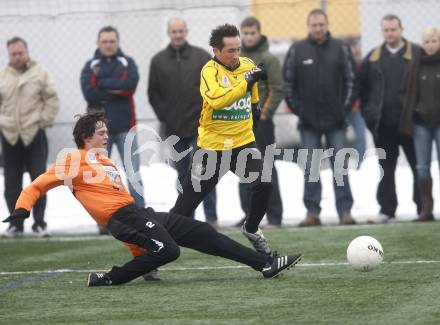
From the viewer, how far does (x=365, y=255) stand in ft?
26.9

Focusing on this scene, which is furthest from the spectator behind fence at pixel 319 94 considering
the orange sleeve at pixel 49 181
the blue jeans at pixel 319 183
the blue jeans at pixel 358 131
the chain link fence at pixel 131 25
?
the orange sleeve at pixel 49 181

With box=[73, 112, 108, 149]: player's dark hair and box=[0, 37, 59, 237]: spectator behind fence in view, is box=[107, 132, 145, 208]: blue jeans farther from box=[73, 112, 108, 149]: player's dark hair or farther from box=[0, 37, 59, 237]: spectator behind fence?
box=[73, 112, 108, 149]: player's dark hair

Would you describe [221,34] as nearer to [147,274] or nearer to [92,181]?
[92,181]

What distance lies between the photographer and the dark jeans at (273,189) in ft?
41.6

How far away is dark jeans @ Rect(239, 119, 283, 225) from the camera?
12.7 metres

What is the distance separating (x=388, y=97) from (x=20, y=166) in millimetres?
4209

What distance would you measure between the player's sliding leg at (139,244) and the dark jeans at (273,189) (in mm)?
4302

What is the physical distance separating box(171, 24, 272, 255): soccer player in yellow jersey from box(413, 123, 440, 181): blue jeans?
3772 mm

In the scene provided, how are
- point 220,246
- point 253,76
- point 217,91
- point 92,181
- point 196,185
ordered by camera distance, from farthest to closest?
point 196,185
point 217,91
point 253,76
point 92,181
point 220,246

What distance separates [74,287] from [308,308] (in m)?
2.10

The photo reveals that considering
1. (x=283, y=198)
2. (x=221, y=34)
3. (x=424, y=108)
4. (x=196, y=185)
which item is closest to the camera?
(x=221, y=34)

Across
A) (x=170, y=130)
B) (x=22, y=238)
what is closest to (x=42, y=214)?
(x=22, y=238)

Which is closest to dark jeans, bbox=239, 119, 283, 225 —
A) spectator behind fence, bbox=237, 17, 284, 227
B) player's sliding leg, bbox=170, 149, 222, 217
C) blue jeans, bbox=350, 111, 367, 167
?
spectator behind fence, bbox=237, 17, 284, 227

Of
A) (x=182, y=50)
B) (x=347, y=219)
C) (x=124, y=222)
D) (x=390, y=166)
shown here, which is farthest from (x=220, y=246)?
(x=390, y=166)
